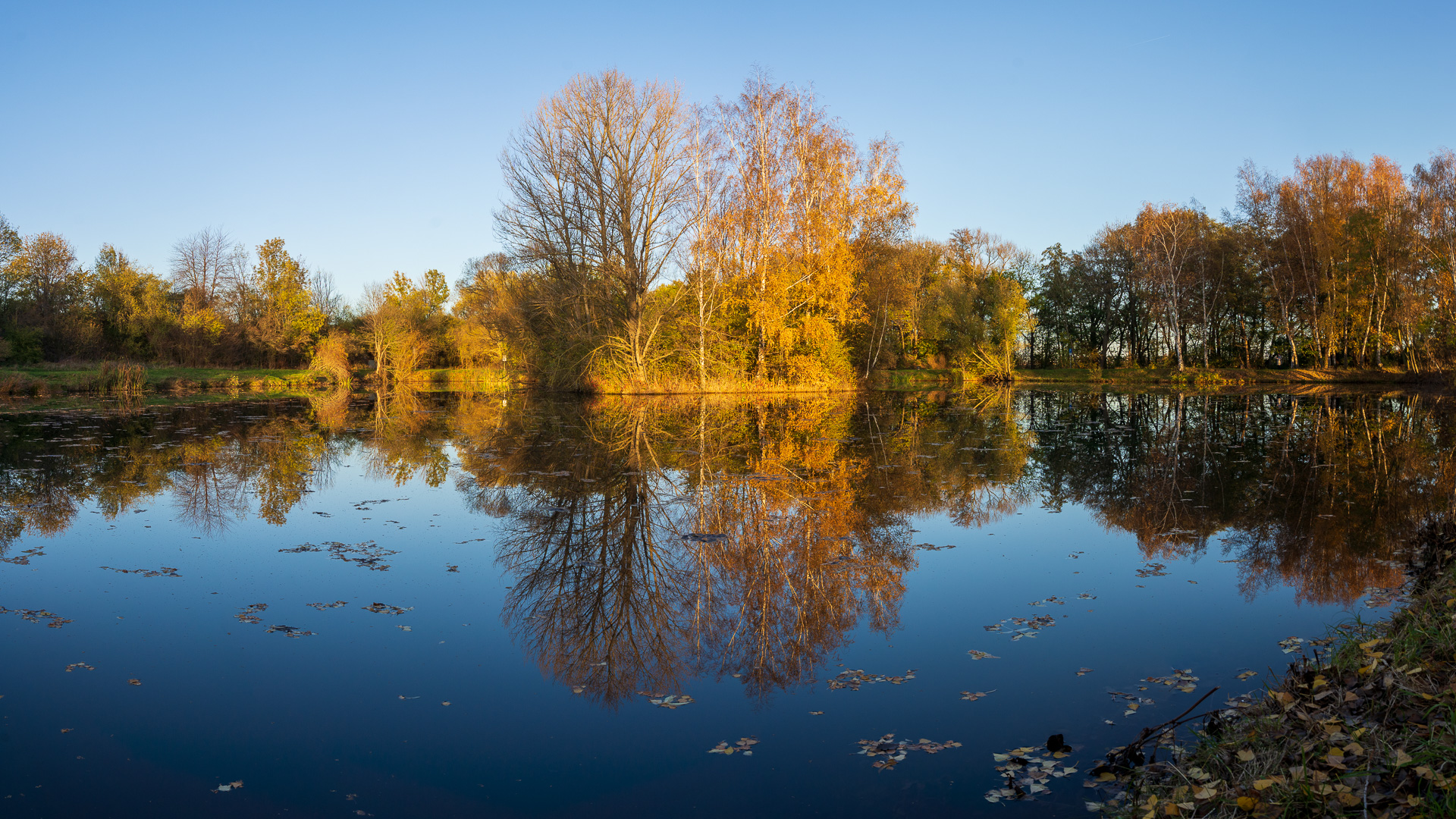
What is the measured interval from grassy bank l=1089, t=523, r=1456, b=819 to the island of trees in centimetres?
A: 2681

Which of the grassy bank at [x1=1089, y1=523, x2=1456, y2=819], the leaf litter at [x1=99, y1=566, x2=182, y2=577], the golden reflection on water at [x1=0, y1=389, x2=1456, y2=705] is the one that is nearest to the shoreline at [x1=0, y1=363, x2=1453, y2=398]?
the golden reflection on water at [x1=0, y1=389, x2=1456, y2=705]

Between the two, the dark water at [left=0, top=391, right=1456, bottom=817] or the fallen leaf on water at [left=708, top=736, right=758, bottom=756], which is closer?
the dark water at [left=0, top=391, right=1456, bottom=817]

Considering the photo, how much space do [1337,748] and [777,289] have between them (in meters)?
28.5

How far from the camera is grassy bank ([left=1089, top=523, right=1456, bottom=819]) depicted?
304 cm

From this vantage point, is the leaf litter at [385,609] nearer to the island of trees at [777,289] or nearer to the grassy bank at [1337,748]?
the grassy bank at [1337,748]

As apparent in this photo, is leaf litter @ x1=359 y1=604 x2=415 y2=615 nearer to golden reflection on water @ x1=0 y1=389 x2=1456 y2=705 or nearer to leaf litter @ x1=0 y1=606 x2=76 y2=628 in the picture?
golden reflection on water @ x1=0 y1=389 x2=1456 y2=705

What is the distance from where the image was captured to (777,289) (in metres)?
31.1

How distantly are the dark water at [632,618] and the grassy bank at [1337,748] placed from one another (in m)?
0.39

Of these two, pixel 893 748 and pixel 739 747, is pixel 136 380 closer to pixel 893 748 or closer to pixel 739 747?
pixel 739 747

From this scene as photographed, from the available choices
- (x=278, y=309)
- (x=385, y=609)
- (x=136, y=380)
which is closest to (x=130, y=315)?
(x=278, y=309)

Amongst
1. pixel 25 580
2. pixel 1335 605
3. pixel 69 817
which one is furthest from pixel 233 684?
pixel 1335 605

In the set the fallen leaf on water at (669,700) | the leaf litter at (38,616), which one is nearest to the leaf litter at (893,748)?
the fallen leaf on water at (669,700)

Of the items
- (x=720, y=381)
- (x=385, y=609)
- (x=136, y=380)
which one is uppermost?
(x=136, y=380)

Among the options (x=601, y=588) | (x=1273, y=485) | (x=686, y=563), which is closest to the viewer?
(x=601, y=588)
